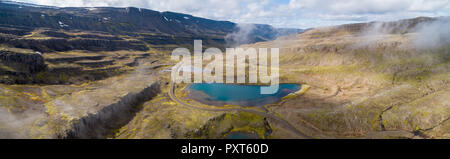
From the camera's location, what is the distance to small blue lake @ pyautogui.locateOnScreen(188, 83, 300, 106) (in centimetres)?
10925

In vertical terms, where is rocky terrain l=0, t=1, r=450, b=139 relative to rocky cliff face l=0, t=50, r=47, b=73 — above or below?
below

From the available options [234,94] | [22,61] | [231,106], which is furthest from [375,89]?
[22,61]

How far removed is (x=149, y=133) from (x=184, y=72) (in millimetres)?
97181

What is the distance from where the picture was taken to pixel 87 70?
139250mm

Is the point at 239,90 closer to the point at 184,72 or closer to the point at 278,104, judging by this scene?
the point at 278,104

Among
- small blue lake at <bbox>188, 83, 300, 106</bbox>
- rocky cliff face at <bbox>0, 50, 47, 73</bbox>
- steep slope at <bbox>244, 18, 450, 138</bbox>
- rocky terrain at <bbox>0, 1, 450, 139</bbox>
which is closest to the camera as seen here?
rocky terrain at <bbox>0, 1, 450, 139</bbox>

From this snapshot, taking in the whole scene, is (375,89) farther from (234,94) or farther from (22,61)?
(22,61)

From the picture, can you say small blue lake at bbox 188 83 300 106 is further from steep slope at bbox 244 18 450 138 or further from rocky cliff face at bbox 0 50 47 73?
rocky cliff face at bbox 0 50 47 73

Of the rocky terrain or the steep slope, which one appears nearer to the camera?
the rocky terrain

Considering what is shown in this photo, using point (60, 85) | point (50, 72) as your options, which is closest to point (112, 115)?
point (60, 85)

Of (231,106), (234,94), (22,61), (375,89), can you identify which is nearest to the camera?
(231,106)

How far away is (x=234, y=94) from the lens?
401 feet

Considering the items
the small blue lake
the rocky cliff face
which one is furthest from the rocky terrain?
the small blue lake

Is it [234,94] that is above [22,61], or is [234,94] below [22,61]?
below
